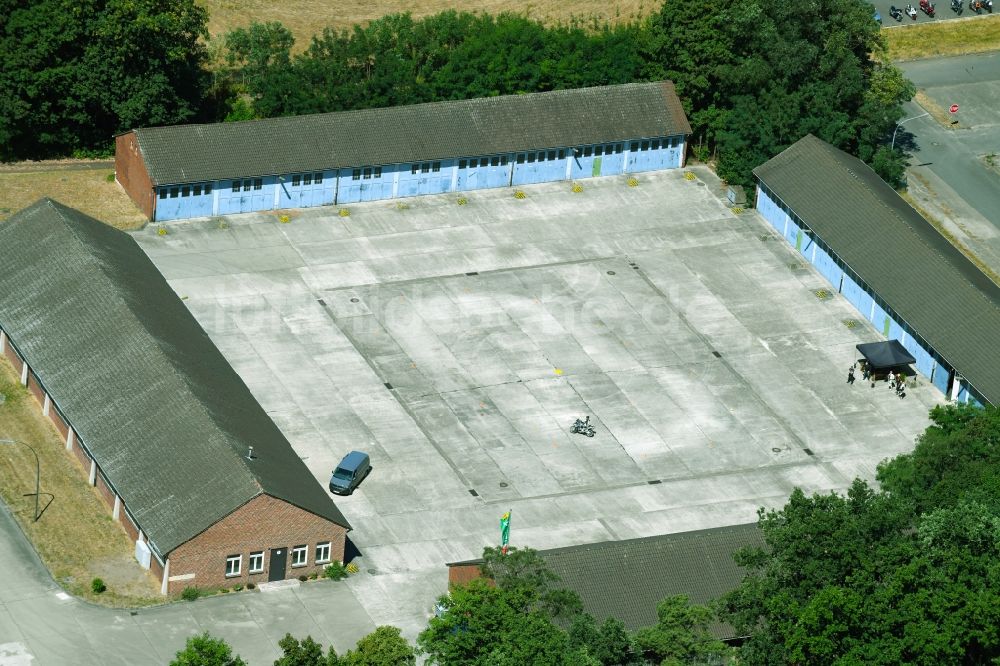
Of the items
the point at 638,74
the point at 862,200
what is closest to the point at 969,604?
the point at 862,200

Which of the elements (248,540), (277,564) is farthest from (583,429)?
(248,540)

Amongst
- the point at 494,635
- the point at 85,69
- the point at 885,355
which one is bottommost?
the point at 885,355

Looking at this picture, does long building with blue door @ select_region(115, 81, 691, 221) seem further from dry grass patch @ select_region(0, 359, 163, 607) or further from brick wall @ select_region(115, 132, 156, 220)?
dry grass patch @ select_region(0, 359, 163, 607)

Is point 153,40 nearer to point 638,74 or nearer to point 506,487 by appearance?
point 638,74

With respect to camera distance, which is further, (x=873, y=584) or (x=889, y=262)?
(x=889, y=262)

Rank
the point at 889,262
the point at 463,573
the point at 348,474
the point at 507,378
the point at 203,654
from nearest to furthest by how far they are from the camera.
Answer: the point at 203,654 → the point at 463,573 → the point at 348,474 → the point at 507,378 → the point at 889,262

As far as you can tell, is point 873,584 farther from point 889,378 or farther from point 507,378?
point 507,378

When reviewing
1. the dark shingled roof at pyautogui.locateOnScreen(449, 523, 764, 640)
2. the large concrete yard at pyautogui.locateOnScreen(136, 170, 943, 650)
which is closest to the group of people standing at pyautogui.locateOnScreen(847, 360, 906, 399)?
the large concrete yard at pyautogui.locateOnScreen(136, 170, 943, 650)
